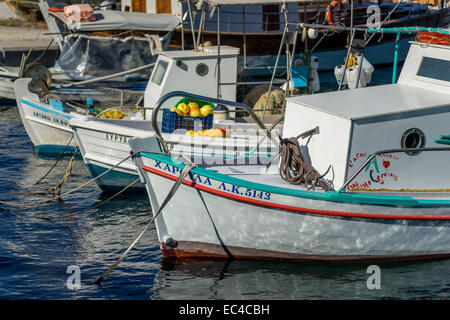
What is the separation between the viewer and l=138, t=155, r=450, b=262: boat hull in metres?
8.75

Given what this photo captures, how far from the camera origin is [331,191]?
8.63 meters

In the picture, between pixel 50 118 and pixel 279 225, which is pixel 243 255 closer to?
pixel 279 225

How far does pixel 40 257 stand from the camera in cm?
991

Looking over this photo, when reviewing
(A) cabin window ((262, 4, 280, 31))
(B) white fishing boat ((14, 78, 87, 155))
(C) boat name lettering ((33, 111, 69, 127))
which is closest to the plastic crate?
(B) white fishing boat ((14, 78, 87, 155))

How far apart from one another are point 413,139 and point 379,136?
0.59m

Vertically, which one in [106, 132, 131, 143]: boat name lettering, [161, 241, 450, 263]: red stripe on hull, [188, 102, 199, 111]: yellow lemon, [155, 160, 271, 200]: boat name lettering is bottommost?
[161, 241, 450, 263]: red stripe on hull

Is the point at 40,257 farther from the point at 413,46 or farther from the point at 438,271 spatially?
the point at 413,46

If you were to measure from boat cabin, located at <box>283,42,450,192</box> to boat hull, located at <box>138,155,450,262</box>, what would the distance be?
433mm

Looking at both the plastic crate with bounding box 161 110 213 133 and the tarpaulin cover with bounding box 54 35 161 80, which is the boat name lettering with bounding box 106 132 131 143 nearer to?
the plastic crate with bounding box 161 110 213 133

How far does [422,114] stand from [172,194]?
3.82 metres

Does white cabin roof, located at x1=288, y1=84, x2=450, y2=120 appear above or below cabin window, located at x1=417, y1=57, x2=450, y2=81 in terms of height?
below

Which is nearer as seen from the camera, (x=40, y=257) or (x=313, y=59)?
→ (x=40, y=257)
